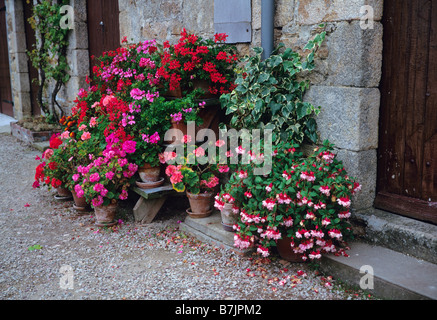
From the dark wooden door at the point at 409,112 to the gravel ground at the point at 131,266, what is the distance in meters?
0.80

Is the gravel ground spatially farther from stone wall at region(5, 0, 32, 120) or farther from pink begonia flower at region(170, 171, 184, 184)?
stone wall at region(5, 0, 32, 120)

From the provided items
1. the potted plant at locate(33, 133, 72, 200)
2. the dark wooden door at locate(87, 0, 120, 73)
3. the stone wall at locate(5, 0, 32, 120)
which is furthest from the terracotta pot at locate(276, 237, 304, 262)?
the stone wall at locate(5, 0, 32, 120)

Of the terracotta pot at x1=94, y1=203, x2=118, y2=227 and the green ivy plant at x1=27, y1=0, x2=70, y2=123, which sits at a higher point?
the green ivy plant at x1=27, y1=0, x2=70, y2=123

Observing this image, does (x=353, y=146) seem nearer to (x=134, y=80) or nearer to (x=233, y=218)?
(x=233, y=218)

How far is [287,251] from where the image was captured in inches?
120

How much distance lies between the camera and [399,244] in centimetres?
288

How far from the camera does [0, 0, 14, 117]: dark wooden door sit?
10.4 meters

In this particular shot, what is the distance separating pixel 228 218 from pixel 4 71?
9495mm

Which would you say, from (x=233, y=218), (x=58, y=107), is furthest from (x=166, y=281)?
(x=58, y=107)

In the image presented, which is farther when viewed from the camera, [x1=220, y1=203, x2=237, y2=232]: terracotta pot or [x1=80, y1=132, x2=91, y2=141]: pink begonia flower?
[x1=80, y1=132, x2=91, y2=141]: pink begonia flower

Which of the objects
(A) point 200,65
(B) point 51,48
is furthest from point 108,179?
(B) point 51,48

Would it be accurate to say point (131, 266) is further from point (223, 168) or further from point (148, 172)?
point (223, 168)

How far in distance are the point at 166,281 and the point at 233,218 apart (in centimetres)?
76

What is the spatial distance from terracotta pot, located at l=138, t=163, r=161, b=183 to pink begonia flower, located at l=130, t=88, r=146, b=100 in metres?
0.60
